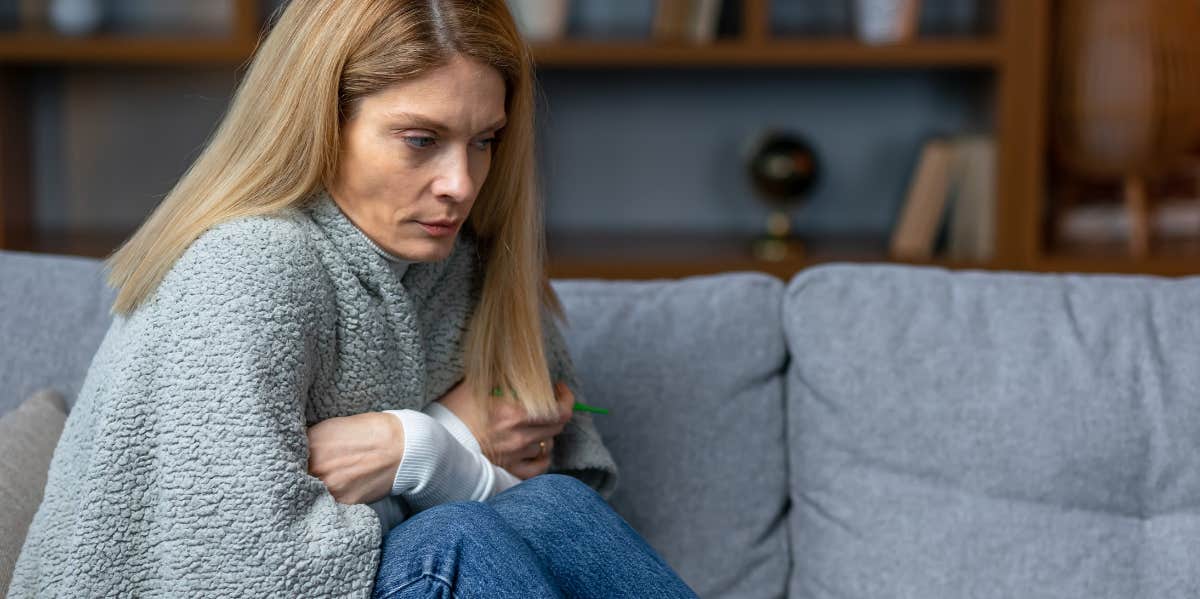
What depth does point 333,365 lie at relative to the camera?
118cm

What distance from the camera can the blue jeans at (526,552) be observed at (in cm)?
108

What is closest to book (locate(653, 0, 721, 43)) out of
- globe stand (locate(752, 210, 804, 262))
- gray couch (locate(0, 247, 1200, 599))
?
globe stand (locate(752, 210, 804, 262))

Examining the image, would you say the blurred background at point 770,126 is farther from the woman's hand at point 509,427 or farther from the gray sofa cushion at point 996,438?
the woman's hand at point 509,427

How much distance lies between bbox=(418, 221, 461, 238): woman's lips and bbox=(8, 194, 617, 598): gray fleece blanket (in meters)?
0.11

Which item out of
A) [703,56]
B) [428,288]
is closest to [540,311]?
[428,288]

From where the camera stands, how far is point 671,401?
1553mm

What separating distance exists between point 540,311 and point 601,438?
0.21 m

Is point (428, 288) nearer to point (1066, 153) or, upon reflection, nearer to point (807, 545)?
point (807, 545)

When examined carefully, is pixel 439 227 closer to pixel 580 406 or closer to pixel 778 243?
pixel 580 406

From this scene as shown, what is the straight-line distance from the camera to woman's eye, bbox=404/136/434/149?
3.78 feet

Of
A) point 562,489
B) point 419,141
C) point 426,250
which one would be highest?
point 419,141

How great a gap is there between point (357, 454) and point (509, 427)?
0.24 meters

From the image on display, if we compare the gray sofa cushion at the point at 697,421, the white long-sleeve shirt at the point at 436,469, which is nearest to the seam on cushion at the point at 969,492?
the gray sofa cushion at the point at 697,421

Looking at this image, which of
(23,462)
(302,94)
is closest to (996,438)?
(302,94)
